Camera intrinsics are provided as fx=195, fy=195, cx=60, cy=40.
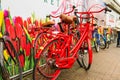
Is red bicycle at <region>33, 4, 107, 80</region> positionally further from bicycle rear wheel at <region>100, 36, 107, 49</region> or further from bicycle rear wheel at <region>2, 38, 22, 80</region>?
bicycle rear wheel at <region>100, 36, 107, 49</region>

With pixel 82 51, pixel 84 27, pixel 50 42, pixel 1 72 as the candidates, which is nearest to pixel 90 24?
pixel 84 27

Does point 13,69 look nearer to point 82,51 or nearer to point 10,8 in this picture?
point 10,8

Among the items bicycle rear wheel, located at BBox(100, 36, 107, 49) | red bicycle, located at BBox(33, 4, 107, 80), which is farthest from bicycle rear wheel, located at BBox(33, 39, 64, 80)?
bicycle rear wheel, located at BBox(100, 36, 107, 49)

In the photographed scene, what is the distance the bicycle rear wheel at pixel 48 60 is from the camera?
9.29 feet

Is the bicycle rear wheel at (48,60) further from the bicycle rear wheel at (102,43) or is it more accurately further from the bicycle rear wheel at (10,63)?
the bicycle rear wheel at (102,43)

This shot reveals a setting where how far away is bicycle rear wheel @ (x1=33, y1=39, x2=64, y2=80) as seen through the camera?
111 inches

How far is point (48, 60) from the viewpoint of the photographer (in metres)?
2.95

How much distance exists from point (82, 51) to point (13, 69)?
151cm

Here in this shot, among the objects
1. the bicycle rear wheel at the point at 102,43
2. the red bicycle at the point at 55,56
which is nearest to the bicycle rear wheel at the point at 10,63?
the red bicycle at the point at 55,56

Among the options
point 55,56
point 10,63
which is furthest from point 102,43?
point 10,63

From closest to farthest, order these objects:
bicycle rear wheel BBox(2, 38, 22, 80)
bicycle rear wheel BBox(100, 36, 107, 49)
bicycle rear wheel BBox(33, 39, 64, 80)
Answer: bicycle rear wheel BBox(2, 38, 22, 80) < bicycle rear wheel BBox(33, 39, 64, 80) < bicycle rear wheel BBox(100, 36, 107, 49)

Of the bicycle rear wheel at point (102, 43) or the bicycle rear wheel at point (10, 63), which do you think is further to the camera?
the bicycle rear wheel at point (102, 43)

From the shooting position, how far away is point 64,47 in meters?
3.20

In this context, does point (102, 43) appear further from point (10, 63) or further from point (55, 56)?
point (10, 63)
